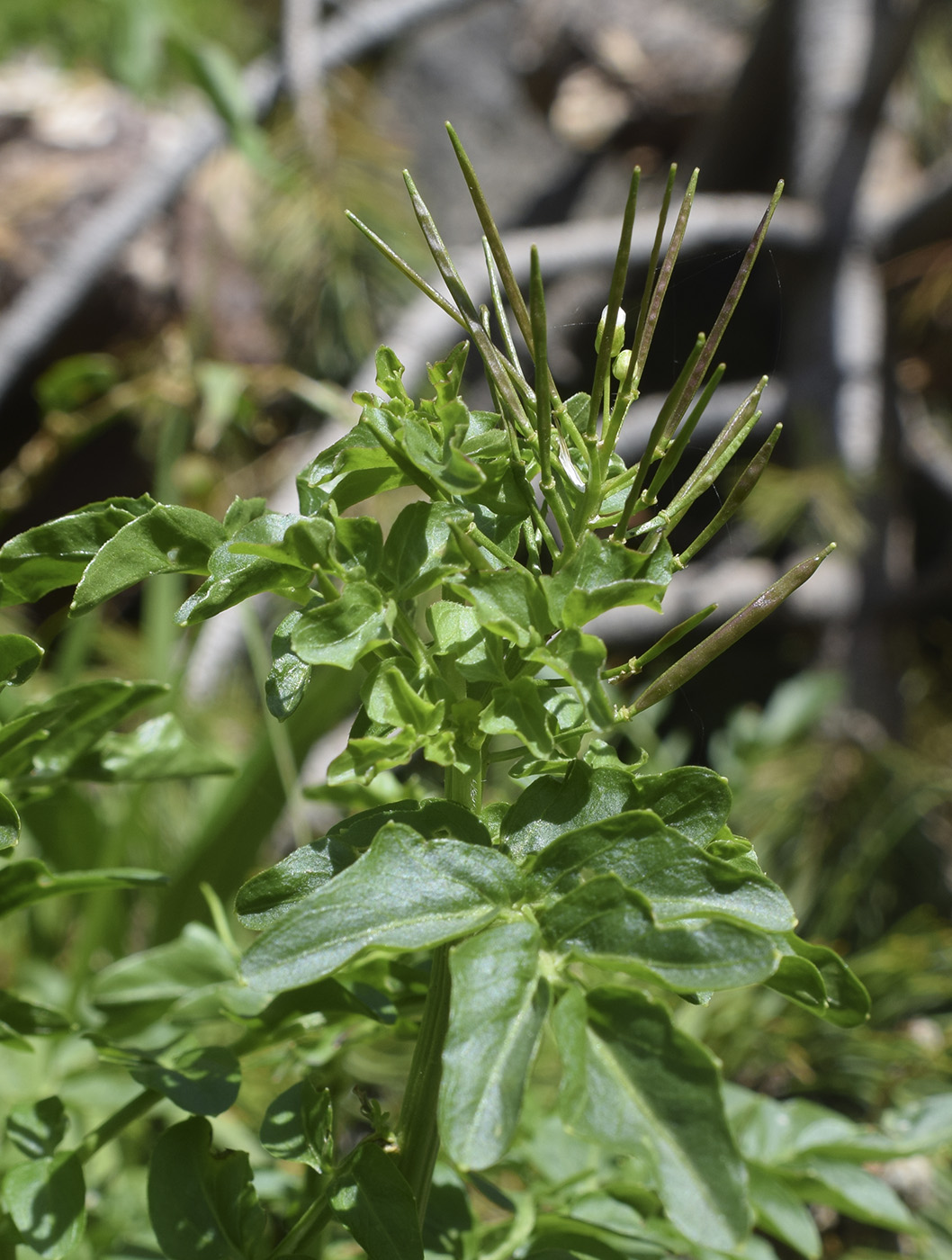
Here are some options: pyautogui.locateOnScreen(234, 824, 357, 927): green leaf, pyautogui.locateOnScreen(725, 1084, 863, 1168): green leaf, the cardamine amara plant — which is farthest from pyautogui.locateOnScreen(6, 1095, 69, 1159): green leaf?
pyautogui.locateOnScreen(725, 1084, 863, 1168): green leaf

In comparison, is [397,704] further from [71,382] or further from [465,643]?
[71,382]

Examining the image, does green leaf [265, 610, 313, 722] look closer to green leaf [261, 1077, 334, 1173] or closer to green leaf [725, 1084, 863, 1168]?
green leaf [261, 1077, 334, 1173]

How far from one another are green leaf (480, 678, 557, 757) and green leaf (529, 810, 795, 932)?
20 mm

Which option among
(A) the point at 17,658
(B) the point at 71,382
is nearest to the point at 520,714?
(A) the point at 17,658

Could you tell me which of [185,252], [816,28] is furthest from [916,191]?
[185,252]

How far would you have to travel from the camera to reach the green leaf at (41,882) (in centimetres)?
25

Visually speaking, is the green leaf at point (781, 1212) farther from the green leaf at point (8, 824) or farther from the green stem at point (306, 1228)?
the green leaf at point (8, 824)

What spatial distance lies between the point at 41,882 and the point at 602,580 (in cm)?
16

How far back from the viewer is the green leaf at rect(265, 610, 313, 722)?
205mm

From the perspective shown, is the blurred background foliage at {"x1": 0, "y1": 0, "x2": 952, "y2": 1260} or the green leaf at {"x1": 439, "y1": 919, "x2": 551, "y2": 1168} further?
Result: the blurred background foliage at {"x1": 0, "y1": 0, "x2": 952, "y2": 1260}

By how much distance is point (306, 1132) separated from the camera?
23 centimetres

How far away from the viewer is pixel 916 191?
140cm

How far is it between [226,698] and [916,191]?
3.91 ft

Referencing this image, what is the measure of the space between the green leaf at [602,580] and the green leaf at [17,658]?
0.41ft
